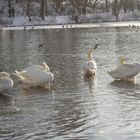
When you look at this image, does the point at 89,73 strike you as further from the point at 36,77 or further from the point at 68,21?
the point at 68,21

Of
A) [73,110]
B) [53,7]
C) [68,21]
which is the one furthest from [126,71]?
[53,7]

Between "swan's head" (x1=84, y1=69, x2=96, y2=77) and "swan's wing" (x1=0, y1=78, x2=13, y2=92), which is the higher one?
"swan's wing" (x1=0, y1=78, x2=13, y2=92)

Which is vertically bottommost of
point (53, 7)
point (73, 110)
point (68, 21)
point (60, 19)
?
point (68, 21)

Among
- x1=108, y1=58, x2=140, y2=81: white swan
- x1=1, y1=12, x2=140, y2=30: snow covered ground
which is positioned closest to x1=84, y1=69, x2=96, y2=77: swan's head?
x1=108, y1=58, x2=140, y2=81: white swan

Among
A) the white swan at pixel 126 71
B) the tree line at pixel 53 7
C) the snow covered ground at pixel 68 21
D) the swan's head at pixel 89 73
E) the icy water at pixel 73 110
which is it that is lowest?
the snow covered ground at pixel 68 21

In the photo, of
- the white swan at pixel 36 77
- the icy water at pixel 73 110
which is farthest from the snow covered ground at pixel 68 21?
the white swan at pixel 36 77

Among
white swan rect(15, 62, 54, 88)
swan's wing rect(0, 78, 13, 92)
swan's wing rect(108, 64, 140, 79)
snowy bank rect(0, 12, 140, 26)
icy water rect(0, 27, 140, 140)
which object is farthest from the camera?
snowy bank rect(0, 12, 140, 26)

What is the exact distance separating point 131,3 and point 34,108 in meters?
104

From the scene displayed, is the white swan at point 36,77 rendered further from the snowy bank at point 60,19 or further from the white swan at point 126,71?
the snowy bank at point 60,19

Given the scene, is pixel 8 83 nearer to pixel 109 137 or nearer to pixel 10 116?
pixel 10 116

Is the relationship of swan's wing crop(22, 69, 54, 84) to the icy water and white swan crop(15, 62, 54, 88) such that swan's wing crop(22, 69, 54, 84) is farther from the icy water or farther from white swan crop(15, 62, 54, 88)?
the icy water

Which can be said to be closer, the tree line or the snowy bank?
the snowy bank

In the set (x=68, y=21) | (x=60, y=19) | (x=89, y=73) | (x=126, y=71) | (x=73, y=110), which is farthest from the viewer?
(x=60, y=19)

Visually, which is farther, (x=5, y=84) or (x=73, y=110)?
(x=5, y=84)
